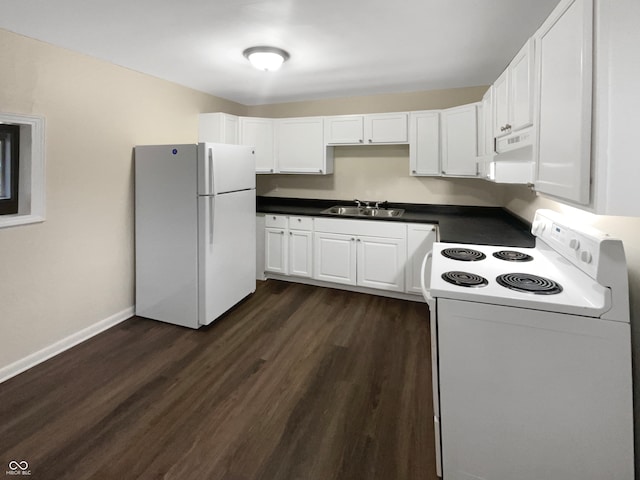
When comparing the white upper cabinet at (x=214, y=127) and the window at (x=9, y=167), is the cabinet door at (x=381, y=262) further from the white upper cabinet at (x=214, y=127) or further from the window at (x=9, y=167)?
the window at (x=9, y=167)

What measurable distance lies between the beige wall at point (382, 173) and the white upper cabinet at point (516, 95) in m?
1.56

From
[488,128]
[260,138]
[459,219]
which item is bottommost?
[459,219]

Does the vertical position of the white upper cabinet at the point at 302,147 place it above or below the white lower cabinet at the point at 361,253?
above

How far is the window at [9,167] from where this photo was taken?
2.30 meters

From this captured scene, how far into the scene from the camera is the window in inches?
90.6

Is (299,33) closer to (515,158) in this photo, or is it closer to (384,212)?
(515,158)

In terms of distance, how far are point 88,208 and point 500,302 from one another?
302 centimetres

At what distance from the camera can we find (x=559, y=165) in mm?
1259

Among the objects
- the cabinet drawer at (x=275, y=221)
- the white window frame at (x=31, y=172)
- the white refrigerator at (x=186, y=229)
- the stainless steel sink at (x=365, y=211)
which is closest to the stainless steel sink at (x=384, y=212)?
the stainless steel sink at (x=365, y=211)

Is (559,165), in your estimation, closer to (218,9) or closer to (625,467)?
(625,467)

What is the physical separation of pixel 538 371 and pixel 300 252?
9.54 feet

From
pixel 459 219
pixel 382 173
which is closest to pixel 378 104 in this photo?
pixel 382 173

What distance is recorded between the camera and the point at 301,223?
12.9ft

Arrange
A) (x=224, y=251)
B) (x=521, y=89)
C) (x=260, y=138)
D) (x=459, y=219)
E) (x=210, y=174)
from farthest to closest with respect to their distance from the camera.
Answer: (x=260, y=138) < (x=459, y=219) < (x=224, y=251) < (x=210, y=174) < (x=521, y=89)
